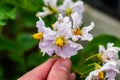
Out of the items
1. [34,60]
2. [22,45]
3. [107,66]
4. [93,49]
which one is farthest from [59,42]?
[22,45]

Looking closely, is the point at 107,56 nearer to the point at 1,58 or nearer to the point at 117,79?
the point at 117,79

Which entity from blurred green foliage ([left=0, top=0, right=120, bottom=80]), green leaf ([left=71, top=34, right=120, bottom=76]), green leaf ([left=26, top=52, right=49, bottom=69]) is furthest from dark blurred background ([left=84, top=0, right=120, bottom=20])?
green leaf ([left=71, top=34, right=120, bottom=76])

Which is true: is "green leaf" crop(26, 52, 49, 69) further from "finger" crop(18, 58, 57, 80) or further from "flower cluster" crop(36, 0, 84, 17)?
"finger" crop(18, 58, 57, 80)

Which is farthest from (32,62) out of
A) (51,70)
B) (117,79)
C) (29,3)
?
(51,70)

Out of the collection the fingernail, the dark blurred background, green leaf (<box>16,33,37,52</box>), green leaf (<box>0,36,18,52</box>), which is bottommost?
the dark blurred background

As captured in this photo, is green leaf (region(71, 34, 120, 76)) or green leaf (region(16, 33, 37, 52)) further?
green leaf (region(16, 33, 37, 52))

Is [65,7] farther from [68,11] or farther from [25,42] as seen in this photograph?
[25,42]

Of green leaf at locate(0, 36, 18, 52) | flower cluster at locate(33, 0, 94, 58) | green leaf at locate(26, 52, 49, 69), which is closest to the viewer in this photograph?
flower cluster at locate(33, 0, 94, 58)

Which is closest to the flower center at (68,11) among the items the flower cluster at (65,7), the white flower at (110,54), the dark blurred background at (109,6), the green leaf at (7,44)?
the flower cluster at (65,7)
